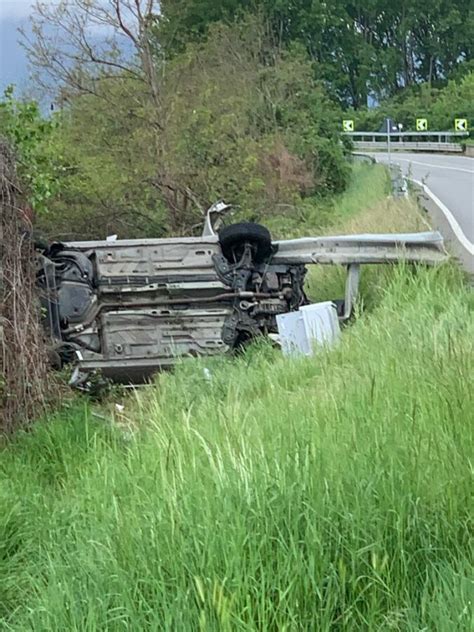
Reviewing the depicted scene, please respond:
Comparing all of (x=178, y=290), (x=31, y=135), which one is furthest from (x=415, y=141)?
(x=178, y=290)

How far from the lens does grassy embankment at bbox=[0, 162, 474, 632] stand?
256cm

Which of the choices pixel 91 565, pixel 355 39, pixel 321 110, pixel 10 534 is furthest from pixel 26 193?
pixel 355 39

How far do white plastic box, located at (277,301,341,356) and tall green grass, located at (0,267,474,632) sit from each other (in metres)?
2.09

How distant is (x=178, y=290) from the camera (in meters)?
8.52

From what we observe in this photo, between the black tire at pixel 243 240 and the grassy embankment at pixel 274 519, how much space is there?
3.64m

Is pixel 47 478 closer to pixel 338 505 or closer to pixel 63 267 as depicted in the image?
pixel 338 505

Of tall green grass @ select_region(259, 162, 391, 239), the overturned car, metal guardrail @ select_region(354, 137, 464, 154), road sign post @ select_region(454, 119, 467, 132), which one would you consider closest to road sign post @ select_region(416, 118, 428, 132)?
metal guardrail @ select_region(354, 137, 464, 154)

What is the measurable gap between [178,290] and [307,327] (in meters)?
1.79

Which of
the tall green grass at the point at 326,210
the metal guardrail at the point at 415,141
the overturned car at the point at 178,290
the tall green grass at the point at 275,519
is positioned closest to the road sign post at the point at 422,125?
the metal guardrail at the point at 415,141

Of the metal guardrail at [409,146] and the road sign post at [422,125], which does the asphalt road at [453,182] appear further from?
the road sign post at [422,125]

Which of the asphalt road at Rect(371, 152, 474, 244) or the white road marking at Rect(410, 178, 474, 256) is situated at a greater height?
the asphalt road at Rect(371, 152, 474, 244)

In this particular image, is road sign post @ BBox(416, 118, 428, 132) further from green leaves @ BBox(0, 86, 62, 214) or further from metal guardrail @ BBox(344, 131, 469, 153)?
green leaves @ BBox(0, 86, 62, 214)

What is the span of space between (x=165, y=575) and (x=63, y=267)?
6.12 metres

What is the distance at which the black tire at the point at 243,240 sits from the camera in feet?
27.5
